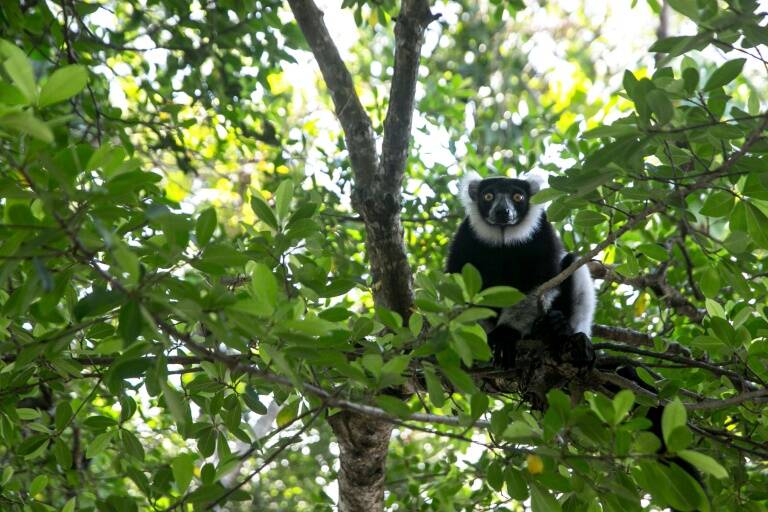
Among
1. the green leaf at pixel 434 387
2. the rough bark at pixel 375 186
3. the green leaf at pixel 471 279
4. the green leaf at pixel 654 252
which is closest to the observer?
the green leaf at pixel 471 279

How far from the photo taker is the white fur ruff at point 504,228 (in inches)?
215

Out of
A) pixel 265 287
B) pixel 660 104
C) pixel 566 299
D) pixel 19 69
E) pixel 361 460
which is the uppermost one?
pixel 19 69

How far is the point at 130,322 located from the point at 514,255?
3.69 metres

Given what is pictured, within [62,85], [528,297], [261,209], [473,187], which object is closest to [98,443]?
[261,209]

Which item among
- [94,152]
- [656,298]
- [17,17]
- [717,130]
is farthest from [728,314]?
[17,17]

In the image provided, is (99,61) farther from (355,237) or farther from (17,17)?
(355,237)

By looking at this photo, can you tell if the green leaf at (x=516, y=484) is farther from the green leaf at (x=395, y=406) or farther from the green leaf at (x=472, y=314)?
the green leaf at (x=472, y=314)

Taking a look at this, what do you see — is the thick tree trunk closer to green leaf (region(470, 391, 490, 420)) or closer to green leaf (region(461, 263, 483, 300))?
green leaf (region(470, 391, 490, 420))

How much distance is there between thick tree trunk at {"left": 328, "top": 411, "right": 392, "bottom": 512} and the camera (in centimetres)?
421

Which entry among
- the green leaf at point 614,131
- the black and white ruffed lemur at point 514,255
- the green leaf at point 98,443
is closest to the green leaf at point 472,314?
the green leaf at point 614,131

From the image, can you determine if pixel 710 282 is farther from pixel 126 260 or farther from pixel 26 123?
pixel 26 123

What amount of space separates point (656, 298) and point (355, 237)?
2344 millimetres

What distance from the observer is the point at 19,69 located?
2002mm

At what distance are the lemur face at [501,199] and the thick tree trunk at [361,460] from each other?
75.3 inches
